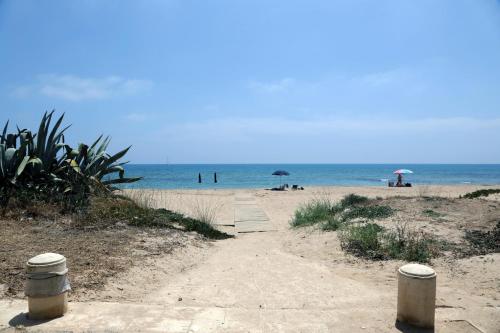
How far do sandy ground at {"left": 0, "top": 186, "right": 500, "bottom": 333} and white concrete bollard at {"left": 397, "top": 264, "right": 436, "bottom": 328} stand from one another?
0.19 meters

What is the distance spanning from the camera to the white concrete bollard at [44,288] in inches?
143

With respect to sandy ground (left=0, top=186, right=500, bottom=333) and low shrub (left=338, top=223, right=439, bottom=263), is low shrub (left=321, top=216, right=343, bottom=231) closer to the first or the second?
low shrub (left=338, top=223, right=439, bottom=263)

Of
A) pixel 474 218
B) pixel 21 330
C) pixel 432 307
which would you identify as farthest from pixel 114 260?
pixel 474 218

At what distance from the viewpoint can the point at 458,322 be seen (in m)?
3.80

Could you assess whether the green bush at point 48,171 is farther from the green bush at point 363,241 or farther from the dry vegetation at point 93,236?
the green bush at point 363,241

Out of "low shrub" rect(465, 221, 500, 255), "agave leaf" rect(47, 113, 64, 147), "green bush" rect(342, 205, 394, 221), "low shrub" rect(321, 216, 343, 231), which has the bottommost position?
"low shrub" rect(321, 216, 343, 231)

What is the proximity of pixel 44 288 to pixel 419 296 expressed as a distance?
11.9ft

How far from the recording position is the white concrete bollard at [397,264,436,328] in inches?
142

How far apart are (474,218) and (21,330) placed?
9807mm

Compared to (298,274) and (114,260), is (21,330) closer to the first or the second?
(114,260)

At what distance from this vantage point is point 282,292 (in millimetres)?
4945

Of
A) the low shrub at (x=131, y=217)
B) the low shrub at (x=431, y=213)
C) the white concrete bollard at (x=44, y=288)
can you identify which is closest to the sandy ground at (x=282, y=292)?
the white concrete bollard at (x=44, y=288)

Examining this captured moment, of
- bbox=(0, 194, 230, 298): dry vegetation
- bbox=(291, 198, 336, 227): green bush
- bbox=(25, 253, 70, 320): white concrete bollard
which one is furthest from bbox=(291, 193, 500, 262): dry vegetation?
bbox=(25, 253, 70, 320): white concrete bollard

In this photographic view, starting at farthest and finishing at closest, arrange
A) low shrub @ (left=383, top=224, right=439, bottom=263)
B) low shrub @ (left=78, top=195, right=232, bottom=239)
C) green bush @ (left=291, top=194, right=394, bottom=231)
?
green bush @ (left=291, top=194, right=394, bottom=231)
low shrub @ (left=78, top=195, right=232, bottom=239)
low shrub @ (left=383, top=224, right=439, bottom=263)
